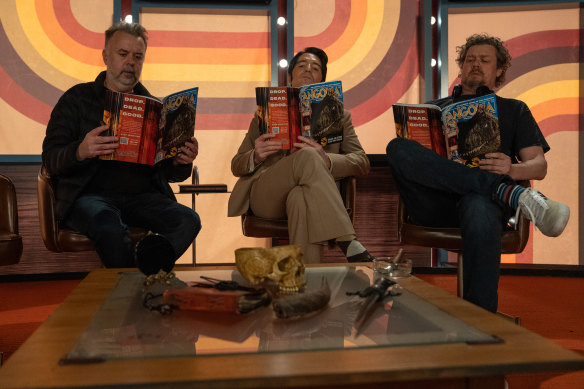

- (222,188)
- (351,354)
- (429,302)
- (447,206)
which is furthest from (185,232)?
(351,354)

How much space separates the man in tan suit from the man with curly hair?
30 centimetres

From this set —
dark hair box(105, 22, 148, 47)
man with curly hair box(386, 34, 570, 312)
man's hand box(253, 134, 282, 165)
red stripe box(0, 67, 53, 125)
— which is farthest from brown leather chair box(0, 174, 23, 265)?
man with curly hair box(386, 34, 570, 312)

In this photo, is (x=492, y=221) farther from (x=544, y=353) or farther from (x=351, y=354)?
(x=351, y=354)

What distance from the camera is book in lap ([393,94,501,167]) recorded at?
2051mm

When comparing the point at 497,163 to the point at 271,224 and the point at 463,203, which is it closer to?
the point at 463,203

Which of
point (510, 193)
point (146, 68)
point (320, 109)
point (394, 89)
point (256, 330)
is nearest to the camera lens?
point (256, 330)

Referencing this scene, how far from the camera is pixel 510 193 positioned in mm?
1789

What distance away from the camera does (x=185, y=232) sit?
7.11ft

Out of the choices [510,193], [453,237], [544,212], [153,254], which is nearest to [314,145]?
[453,237]

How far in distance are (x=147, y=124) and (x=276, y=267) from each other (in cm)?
112

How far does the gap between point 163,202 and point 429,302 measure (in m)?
1.45

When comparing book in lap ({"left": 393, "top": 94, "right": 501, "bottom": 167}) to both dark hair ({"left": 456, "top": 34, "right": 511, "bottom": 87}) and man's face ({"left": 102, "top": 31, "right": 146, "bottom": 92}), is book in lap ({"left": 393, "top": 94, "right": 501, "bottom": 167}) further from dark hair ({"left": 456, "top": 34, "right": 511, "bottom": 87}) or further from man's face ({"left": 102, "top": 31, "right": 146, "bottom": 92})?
man's face ({"left": 102, "top": 31, "right": 146, "bottom": 92})

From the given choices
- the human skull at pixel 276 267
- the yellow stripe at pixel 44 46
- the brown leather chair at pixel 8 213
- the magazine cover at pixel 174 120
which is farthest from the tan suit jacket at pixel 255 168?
the yellow stripe at pixel 44 46

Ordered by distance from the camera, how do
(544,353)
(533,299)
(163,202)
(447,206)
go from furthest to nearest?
(533,299) < (163,202) < (447,206) < (544,353)
